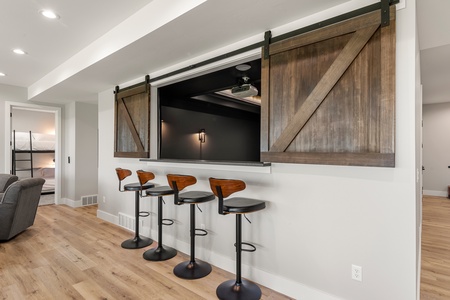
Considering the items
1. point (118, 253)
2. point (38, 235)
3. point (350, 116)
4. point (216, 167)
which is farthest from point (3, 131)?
point (350, 116)

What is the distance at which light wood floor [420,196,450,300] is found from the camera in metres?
2.28

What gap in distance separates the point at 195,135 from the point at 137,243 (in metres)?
1.87

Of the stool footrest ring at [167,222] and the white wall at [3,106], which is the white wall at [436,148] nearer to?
the stool footrest ring at [167,222]

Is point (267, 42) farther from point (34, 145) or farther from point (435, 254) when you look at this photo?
point (34, 145)

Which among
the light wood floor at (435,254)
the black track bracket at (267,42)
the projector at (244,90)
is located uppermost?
the black track bracket at (267,42)

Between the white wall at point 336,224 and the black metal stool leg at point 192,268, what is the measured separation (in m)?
0.15

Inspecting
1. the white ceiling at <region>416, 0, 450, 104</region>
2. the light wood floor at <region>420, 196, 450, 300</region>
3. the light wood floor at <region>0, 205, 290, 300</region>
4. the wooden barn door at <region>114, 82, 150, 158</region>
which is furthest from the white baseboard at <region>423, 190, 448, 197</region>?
the wooden barn door at <region>114, 82, 150, 158</region>

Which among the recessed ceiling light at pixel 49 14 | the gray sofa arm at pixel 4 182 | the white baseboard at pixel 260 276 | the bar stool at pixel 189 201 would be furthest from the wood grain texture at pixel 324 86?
the gray sofa arm at pixel 4 182

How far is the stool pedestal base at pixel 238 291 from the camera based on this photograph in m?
2.14

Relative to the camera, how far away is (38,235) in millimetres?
3729

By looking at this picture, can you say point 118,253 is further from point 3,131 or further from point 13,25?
point 3,131

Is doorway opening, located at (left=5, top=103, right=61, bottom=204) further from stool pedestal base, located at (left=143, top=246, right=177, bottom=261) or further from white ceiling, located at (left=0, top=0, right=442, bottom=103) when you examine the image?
stool pedestal base, located at (left=143, top=246, right=177, bottom=261)

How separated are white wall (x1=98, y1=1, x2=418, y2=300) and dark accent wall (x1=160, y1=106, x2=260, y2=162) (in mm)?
1356

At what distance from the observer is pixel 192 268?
2621 millimetres
